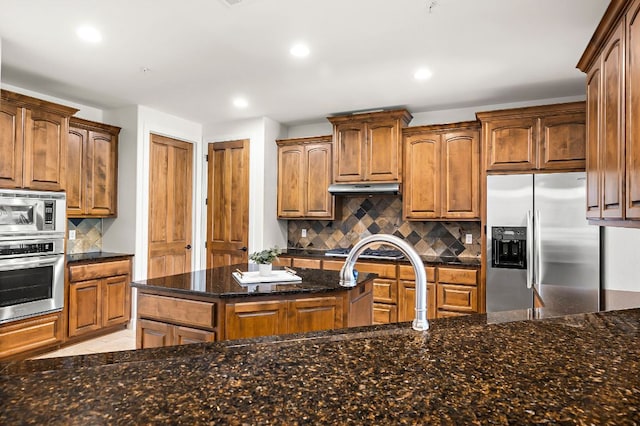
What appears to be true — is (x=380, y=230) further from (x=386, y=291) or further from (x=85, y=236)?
(x=85, y=236)

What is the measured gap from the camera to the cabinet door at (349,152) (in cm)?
477

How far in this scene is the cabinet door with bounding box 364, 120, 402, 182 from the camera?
461 cm

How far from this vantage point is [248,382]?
28.5 inches

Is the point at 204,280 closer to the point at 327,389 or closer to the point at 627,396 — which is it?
the point at 327,389

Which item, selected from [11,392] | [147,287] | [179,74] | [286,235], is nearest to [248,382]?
[11,392]

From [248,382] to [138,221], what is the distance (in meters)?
4.39

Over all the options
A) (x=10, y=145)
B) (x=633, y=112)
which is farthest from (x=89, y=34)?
(x=633, y=112)

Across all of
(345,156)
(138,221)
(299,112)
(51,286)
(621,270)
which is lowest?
(51,286)

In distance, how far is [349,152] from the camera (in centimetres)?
483

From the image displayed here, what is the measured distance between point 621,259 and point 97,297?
498 centimetres

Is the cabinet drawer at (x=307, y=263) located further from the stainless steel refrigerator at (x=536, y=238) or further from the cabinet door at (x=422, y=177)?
the stainless steel refrigerator at (x=536, y=238)

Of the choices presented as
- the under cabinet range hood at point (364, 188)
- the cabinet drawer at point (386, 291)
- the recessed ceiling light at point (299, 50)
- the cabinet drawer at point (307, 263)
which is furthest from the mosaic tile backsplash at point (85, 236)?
the cabinet drawer at point (386, 291)

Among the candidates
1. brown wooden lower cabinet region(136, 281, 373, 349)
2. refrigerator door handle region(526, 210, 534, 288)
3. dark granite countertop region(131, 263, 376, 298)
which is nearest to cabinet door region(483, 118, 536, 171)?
refrigerator door handle region(526, 210, 534, 288)

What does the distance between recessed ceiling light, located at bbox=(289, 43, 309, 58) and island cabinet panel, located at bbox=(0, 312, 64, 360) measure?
3252 millimetres
